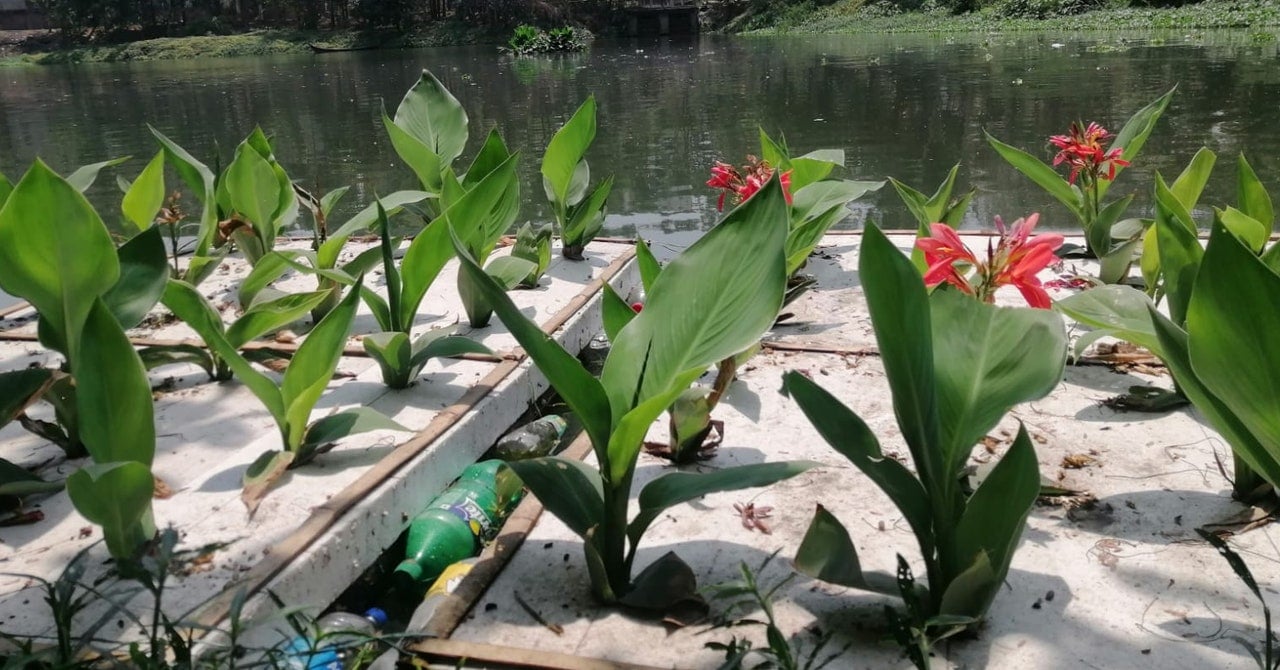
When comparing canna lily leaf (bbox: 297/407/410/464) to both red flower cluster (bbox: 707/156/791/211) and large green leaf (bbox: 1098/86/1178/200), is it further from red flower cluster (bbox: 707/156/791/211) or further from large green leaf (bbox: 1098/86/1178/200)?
large green leaf (bbox: 1098/86/1178/200)

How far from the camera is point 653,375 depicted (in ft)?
4.99

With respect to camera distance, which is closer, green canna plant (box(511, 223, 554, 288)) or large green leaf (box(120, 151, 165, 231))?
large green leaf (box(120, 151, 165, 231))

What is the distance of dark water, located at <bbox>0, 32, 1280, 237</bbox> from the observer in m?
5.80

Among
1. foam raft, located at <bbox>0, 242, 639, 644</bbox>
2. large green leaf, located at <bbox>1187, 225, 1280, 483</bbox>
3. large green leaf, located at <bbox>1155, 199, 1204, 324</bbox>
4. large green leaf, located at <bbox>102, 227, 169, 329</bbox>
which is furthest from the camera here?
large green leaf, located at <bbox>102, 227, 169, 329</bbox>

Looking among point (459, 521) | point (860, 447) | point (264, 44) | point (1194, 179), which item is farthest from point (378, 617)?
point (264, 44)

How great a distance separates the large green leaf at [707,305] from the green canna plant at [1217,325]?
0.52 m

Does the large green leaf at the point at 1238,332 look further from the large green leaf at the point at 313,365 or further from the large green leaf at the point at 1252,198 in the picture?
the large green leaf at the point at 313,365

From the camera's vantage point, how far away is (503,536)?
179 centimetres

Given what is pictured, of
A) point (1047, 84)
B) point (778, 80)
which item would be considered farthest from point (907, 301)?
point (778, 80)

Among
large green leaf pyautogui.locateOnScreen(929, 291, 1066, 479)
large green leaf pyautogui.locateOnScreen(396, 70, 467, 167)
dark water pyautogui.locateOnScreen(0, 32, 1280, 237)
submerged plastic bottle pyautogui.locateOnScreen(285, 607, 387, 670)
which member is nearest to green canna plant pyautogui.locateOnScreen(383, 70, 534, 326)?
large green leaf pyautogui.locateOnScreen(396, 70, 467, 167)

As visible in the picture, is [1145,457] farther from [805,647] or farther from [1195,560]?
[805,647]

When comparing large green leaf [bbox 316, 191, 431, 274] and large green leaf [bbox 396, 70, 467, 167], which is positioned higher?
large green leaf [bbox 396, 70, 467, 167]

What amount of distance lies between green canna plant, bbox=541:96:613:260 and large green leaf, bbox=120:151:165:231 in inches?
44.3

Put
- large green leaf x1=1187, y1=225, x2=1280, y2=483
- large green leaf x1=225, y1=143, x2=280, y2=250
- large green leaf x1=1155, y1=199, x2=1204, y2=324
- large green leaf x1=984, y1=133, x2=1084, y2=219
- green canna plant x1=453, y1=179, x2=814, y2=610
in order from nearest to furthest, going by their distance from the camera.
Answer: large green leaf x1=1187, y1=225, x2=1280, y2=483, green canna plant x1=453, y1=179, x2=814, y2=610, large green leaf x1=1155, y1=199, x2=1204, y2=324, large green leaf x1=225, y1=143, x2=280, y2=250, large green leaf x1=984, y1=133, x2=1084, y2=219
